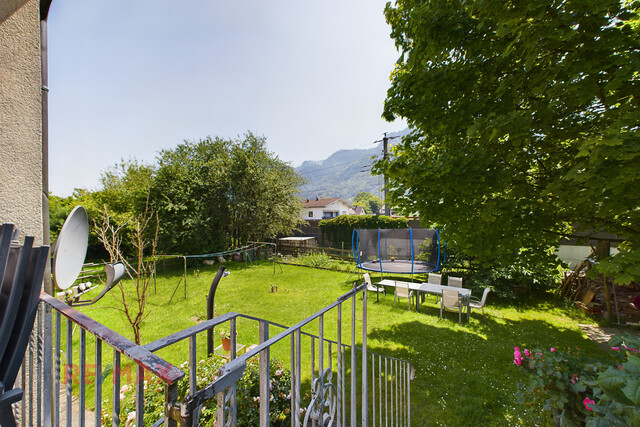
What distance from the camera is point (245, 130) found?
47.2 ft

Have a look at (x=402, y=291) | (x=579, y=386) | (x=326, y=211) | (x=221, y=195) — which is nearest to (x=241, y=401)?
(x=579, y=386)

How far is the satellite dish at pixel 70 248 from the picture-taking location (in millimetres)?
1734

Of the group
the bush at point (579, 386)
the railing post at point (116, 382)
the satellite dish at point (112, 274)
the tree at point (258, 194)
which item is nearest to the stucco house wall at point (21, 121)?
the satellite dish at point (112, 274)

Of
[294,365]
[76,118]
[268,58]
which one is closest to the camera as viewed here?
[294,365]

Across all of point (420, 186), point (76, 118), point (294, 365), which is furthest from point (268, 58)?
point (294, 365)

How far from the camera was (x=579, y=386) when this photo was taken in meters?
2.00

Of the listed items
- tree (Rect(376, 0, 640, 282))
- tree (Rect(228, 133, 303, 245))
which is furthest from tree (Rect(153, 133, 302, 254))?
tree (Rect(376, 0, 640, 282))

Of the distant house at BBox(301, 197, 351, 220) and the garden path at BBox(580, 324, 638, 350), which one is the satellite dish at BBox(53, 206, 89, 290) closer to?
the garden path at BBox(580, 324, 638, 350)

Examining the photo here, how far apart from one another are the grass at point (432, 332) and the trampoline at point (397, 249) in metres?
1.35

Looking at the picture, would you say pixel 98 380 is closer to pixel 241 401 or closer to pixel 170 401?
pixel 170 401

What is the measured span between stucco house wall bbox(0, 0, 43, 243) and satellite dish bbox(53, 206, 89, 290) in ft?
0.85

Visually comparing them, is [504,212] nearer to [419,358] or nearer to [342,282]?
[419,358]

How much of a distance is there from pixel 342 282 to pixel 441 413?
6.37 metres

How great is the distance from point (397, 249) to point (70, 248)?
9.69 m
